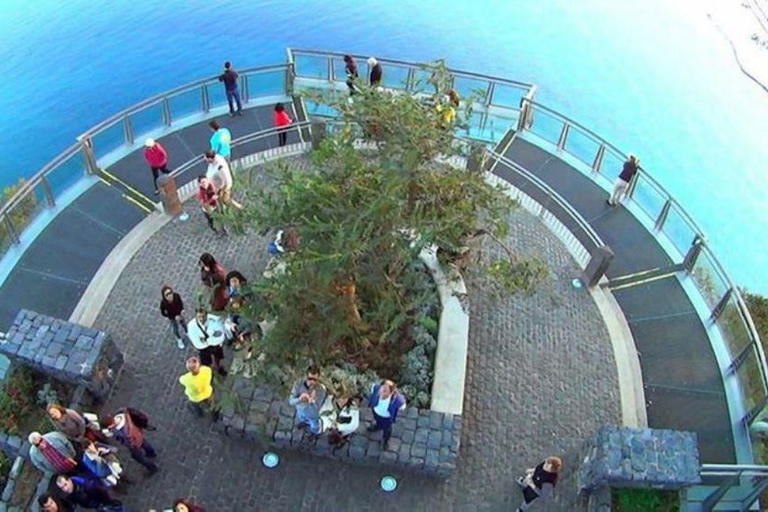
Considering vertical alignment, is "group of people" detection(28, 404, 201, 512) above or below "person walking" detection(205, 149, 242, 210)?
below

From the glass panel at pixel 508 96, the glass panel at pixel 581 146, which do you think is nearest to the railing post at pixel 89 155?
the glass panel at pixel 508 96

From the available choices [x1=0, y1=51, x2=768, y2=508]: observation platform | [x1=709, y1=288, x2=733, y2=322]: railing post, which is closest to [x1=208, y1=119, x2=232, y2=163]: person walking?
[x1=0, y1=51, x2=768, y2=508]: observation platform

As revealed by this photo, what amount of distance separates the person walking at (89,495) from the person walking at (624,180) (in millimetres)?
11397

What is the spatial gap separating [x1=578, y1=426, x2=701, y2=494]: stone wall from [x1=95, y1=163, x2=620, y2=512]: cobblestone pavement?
0.77 m

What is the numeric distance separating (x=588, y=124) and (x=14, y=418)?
14998 mm

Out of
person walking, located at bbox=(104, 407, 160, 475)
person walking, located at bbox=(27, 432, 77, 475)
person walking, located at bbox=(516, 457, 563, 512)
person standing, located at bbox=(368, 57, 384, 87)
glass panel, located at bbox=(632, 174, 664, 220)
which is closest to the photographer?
person walking, located at bbox=(27, 432, 77, 475)

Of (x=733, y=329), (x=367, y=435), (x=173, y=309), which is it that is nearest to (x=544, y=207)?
(x=733, y=329)

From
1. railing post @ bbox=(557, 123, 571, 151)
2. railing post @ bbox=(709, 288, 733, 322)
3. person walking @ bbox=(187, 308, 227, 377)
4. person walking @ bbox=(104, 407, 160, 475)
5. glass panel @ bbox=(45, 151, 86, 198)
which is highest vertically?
railing post @ bbox=(557, 123, 571, 151)

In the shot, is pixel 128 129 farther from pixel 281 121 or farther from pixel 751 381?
pixel 751 381

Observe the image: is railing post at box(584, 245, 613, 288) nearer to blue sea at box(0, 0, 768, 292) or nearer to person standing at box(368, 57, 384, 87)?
blue sea at box(0, 0, 768, 292)

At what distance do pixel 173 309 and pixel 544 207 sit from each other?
8111 mm

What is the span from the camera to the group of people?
863cm

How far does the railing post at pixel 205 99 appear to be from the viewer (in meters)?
16.0

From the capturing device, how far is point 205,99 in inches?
642
